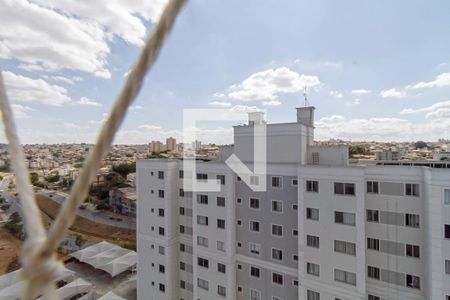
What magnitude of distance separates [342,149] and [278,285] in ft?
14.4

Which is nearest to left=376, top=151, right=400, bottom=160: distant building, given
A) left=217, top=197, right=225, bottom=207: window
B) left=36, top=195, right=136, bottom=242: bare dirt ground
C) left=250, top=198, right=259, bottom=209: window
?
left=250, top=198, right=259, bottom=209: window

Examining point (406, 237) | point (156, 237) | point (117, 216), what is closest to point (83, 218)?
point (117, 216)

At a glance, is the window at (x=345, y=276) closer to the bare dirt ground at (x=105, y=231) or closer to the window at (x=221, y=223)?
the window at (x=221, y=223)

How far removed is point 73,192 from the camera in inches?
20.4

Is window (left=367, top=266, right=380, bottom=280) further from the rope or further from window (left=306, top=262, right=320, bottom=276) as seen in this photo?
the rope

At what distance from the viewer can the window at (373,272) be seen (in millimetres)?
6098

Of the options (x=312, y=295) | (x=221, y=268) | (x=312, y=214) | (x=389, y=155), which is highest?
(x=389, y=155)

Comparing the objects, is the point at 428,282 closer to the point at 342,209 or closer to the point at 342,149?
the point at 342,209

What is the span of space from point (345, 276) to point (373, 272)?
739 millimetres

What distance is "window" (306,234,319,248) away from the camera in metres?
6.39

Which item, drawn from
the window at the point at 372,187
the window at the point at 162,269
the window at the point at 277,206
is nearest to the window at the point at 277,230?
the window at the point at 277,206

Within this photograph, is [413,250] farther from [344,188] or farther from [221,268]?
[221,268]

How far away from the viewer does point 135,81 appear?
0.52 metres

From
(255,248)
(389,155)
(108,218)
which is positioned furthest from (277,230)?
(108,218)
